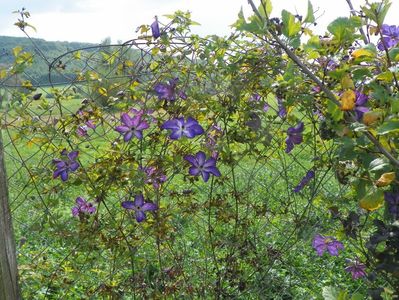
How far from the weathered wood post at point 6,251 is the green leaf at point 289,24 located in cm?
98

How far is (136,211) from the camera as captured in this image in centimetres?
198

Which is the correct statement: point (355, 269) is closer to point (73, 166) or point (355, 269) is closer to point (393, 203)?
point (393, 203)

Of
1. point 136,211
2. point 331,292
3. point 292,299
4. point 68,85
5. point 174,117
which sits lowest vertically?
point 331,292

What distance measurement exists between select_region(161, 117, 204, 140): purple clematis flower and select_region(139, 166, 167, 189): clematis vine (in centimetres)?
18

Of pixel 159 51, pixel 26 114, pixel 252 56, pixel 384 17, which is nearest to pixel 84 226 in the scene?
pixel 26 114

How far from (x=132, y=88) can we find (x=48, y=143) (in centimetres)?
33

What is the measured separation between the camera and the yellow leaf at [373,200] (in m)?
1.42

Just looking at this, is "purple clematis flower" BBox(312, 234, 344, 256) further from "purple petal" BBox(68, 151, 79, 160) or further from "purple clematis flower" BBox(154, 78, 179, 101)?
"purple petal" BBox(68, 151, 79, 160)

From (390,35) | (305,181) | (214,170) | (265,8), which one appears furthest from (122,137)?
(390,35)

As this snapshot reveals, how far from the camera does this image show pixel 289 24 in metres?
1.44

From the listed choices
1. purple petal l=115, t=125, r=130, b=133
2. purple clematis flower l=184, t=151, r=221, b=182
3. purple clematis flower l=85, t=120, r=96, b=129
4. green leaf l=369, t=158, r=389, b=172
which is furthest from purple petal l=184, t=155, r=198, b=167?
green leaf l=369, t=158, r=389, b=172

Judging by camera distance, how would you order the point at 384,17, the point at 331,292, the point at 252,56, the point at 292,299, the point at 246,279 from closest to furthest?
1. the point at 384,17
2. the point at 331,292
3. the point at 252,56
4. the point at 246,279
5. the point at 292,299

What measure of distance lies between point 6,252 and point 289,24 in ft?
3.82

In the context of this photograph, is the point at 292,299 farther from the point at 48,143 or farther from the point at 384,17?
the point at 384,17
